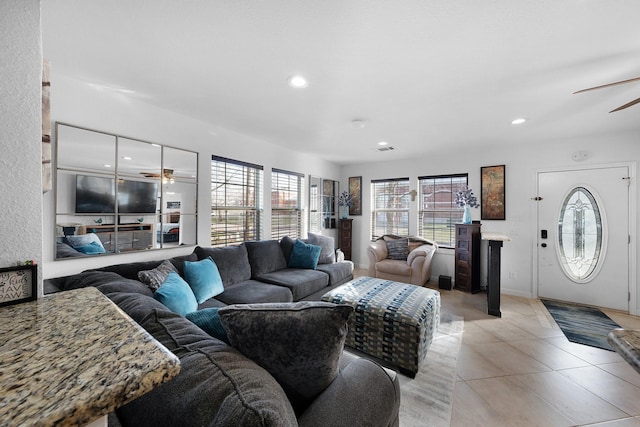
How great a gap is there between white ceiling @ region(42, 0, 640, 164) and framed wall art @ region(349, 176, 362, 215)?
279 cm

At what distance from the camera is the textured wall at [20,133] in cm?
80

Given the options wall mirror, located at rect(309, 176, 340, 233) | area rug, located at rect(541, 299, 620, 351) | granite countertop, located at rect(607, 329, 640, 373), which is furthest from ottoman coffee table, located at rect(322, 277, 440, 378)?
wall mirror, located at rect(309, 176, 340, 233)

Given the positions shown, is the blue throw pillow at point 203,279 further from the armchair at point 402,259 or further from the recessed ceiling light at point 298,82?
the armchair at point 402,259

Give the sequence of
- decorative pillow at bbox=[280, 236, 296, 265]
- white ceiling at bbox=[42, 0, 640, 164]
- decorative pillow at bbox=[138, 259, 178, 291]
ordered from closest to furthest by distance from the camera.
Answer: white ceiling at bbox=[42, 0, 640, 164]
decorative pillow at bbox=[138, 259, 178, 291]
decorative pillow at bbox=[280, 236, 296, 265]

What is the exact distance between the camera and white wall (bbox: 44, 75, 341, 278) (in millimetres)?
2084

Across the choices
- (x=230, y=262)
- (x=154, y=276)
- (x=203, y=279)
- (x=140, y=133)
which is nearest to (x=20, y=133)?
(x=154, y=276)

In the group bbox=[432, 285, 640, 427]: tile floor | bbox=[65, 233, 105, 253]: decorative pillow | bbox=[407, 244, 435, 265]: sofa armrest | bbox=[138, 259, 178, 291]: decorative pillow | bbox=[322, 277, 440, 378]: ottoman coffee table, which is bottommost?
bbox=[432, 285, 640, 427]: tile floor

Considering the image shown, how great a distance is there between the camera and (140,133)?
259 centimetres

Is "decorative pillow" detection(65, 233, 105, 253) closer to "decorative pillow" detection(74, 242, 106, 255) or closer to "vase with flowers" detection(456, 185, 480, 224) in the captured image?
"decorative pillow" detection(74, 242, 106, 255)

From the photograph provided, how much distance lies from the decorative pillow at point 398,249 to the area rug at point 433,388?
6.42 ft

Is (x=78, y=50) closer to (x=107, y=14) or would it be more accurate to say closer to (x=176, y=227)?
(x=107, y=14)

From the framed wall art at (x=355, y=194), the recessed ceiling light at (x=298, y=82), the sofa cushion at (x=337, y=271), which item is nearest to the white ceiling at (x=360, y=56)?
the recessed ceiling light at (x=298, y=82)

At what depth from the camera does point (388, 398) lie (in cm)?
115

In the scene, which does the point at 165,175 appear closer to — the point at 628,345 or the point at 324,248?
the point at 324,248
